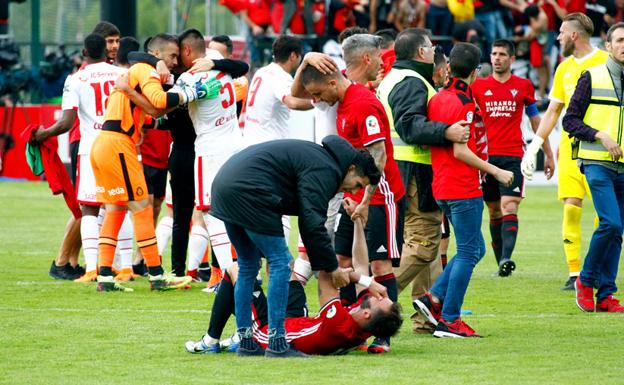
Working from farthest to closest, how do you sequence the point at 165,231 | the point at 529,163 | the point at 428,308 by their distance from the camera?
the point at 165,231 < the point at 529,163 < the point at 428,308

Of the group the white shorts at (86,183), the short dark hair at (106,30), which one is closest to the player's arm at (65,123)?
the white shorts at (86,183)

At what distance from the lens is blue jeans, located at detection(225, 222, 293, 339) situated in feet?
25.2

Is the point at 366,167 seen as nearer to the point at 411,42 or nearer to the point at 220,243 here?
the point at 411,42

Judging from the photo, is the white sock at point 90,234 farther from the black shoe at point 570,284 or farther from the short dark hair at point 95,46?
the black shoe at point 570,284

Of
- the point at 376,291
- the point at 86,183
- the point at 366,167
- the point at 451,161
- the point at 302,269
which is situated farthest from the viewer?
the point at 86,183

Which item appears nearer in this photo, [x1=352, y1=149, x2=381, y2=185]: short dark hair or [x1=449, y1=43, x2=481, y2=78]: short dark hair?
[x1=352, y1=149, x2=381, y2=185]: short dark hair

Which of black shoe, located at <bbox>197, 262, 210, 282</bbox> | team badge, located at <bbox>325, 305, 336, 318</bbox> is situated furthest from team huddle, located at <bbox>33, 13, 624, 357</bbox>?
black shoe, located at <bbox>197, 262, 210, 282</bbox>

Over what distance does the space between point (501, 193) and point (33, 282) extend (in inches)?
201

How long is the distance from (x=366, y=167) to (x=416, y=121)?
49.9 inches

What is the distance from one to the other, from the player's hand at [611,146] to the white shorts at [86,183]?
4.91m

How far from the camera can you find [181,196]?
1189 centimetres

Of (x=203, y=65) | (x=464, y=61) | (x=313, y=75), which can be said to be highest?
(x=464, y=61)

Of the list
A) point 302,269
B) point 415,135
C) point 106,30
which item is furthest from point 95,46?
point 415,135

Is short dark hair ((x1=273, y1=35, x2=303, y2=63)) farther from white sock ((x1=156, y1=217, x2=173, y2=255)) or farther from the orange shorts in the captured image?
white sock ((x1=156, y1=217, x2=173, y2=255))
